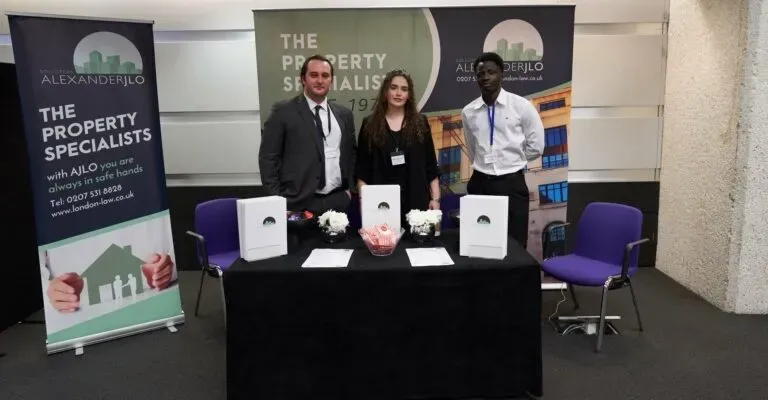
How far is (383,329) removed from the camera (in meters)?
2.24

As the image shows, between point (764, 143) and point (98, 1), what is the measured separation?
5.04 metres

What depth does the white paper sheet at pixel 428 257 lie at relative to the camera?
223cm

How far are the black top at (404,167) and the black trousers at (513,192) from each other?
342 mm

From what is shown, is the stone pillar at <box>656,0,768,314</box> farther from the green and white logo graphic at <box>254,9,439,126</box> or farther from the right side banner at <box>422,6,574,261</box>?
the green and white logo graphic at <box>254,9,439,126</box>

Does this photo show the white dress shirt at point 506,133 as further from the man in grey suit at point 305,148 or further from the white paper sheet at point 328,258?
the white paper sheet at point 328,258

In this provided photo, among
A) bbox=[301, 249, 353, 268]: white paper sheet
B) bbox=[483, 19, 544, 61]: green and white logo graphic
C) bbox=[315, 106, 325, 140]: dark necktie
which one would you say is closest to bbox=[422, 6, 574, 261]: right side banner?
bbox=[483, 19, 544, 61]: green and white logo graphic

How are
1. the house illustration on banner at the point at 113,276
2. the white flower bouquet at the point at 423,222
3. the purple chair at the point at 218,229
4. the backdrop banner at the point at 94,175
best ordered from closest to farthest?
the white flower bouquet at the point at 423,222 → the backdrop banner at the point at 94,175 → the house illustration on banner at the point at 113,276 → the purple chair at the point at 218,229

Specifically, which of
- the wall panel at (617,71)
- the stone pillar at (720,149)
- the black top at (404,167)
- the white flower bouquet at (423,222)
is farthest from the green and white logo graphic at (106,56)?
the stone pillar at (720,149)

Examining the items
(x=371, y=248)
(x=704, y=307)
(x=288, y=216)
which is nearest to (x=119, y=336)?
(x=288, y=216)

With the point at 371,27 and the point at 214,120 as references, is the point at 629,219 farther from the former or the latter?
the point at 214,120

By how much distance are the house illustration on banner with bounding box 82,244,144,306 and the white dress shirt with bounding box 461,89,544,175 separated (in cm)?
225

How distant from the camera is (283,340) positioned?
2232mm

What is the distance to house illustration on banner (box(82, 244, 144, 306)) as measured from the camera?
3086 mm

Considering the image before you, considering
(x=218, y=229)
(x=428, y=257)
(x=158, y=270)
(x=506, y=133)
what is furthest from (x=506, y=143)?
(x=158, y=270)
